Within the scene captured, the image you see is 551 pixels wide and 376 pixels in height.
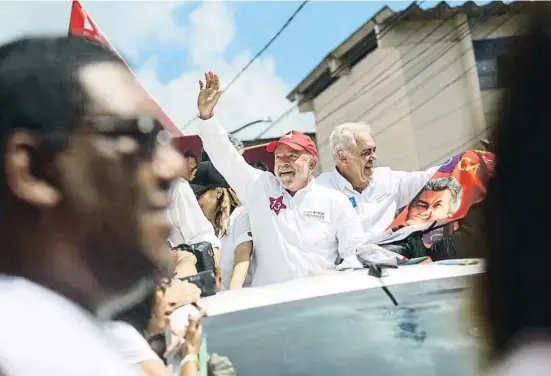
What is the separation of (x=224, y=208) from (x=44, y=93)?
6.99 ft

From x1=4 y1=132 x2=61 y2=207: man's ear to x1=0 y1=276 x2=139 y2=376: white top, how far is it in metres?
0.09

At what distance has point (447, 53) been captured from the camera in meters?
10.3

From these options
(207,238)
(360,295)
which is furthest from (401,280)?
(207,238)

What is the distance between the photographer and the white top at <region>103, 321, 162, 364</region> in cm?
80

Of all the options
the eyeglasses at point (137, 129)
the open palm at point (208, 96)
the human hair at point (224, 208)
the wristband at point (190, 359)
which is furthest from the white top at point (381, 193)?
the eyeglasses at point (137, 129)

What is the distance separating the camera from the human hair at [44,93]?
0.69m

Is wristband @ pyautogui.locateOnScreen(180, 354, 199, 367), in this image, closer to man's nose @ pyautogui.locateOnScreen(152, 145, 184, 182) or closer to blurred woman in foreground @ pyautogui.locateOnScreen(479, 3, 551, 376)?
man's nose @ pyautogui.locateOnScreen(152, 145, 184, 182)

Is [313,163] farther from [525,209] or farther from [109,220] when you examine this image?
[109,220]

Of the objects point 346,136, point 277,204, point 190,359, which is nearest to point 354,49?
point 346,136

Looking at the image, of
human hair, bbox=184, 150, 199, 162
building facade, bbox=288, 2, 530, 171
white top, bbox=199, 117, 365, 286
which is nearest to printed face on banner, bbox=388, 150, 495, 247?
white top, bbox=199, 117, 365, 286

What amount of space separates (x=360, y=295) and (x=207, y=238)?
431 millimetres

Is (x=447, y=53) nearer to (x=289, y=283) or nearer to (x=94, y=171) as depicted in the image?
(x=289, y=283)

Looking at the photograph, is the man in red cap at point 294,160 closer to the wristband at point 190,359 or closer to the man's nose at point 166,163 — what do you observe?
the wristband at point 190,359

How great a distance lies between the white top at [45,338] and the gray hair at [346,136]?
2.13m
